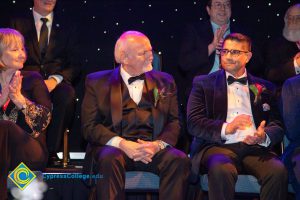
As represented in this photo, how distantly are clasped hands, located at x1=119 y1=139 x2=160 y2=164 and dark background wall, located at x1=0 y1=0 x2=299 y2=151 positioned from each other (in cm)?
222

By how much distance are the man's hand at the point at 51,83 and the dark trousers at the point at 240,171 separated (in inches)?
67.9

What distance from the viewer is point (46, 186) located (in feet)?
16.2

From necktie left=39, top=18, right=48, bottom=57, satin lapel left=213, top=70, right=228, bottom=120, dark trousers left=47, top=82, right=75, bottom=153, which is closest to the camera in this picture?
satin lapel left=213, top=70, right=228, bottom=120

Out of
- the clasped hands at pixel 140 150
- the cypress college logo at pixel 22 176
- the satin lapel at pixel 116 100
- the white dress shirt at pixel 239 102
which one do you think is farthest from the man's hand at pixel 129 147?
the white dress shirt at pixel 239 102

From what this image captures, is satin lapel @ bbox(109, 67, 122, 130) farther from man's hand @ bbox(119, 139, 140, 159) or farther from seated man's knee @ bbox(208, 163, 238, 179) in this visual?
seated man's knee @ bbox(208, 163, 238, 179)

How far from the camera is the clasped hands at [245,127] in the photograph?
15.7ft

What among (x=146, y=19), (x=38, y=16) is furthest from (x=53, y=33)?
(x=146, y=19)

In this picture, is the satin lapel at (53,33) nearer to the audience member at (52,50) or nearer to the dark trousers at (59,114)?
the audience member at (52,50)

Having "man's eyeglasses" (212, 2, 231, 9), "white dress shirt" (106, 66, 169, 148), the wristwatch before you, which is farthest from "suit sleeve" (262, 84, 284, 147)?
"man's eyeglasses" (212, 2, 231, 9)

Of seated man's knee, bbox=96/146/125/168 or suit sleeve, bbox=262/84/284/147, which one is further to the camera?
suit sleeve, bbox=262/84/284/147

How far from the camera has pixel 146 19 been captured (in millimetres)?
6992

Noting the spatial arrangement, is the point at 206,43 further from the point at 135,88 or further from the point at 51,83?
the point at 51,83

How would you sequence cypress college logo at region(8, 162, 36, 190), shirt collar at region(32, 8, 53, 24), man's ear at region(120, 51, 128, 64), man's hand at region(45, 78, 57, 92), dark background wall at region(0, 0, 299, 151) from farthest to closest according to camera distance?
dark background wall at region(0, 0, 299, 151) → shirt collar at region(32, 8, 53, 24) → man's hand at region(45, 78, 57, 92) → man's ear at region(120, 51, 128, 64) → cypress college logo at region(8, 162, 36, 190)

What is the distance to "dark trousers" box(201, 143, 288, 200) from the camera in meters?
4.48
